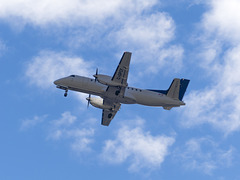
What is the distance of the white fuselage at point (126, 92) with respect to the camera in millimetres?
49531

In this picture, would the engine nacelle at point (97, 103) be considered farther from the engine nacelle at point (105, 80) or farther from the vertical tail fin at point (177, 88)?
the vertical tail fin at point (177, 88)

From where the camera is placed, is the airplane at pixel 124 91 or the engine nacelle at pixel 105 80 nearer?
the engine nacelle at pixel 105 80

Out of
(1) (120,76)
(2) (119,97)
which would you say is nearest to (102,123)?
(2) (119,97)

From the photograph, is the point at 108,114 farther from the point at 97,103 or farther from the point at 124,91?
the point at 124,91

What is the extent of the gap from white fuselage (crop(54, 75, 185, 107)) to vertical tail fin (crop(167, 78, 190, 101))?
0.80 meters

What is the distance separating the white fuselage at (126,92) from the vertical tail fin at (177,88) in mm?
799

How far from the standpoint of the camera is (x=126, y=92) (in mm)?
49781

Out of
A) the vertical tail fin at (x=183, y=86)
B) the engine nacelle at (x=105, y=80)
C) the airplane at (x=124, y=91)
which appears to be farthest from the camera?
the vertical tail fin at (x=183, y=86)

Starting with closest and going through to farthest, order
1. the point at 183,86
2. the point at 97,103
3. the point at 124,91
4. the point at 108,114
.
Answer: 1. the point at 124,91
2. the point at 183,86
3. the point at 97,103
4. the point at 108,114

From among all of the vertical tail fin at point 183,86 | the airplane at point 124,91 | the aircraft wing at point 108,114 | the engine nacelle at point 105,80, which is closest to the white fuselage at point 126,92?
the airplane at point 124,91

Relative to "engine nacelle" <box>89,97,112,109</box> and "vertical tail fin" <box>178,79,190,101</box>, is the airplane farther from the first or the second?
"engine nacelle" <box>89,97,112,109</box>

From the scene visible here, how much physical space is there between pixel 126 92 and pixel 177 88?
7.09 m

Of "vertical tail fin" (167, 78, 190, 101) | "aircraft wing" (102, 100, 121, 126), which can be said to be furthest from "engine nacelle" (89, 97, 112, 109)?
"vertical tail fin" (167, 78, 190, 101)

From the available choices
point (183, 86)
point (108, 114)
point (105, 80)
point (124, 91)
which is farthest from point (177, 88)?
point (108, 114)
